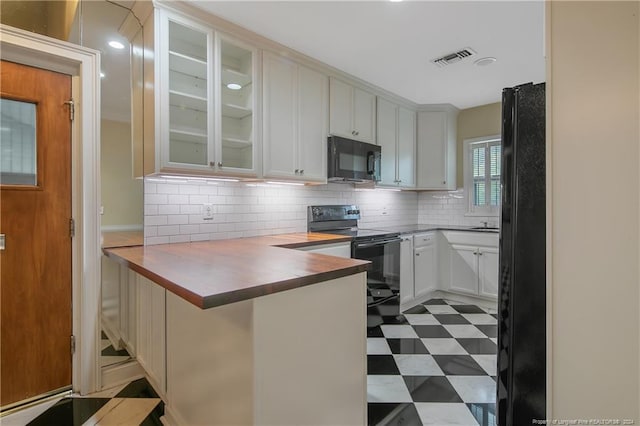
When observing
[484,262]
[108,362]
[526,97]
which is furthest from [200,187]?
[484,262]

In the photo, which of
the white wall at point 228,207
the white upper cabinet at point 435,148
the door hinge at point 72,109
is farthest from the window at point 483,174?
the door hinge at point 72,109

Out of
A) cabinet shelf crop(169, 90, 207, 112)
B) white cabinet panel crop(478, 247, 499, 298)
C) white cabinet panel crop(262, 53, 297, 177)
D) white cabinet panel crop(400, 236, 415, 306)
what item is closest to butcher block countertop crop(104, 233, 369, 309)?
white cabinet panel crop(262, 53, 297, 177)

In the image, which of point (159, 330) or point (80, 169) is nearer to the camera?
point (159, 330)

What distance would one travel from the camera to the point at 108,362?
6.70 ft

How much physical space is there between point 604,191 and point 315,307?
0.96 metres

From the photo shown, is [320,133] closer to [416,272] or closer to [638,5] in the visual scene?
[416,272]

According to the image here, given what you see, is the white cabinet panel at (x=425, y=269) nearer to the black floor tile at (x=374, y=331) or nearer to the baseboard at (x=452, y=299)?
the baseboard at (x=452, y=299)

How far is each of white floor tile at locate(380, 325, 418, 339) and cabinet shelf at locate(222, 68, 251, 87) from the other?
2410mm

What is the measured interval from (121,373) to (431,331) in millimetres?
2446

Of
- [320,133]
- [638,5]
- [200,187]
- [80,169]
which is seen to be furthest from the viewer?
[320,133]

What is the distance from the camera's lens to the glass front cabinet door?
6.52ft

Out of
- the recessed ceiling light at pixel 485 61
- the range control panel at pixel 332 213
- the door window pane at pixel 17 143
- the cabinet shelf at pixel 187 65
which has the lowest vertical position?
the range control panel at pixel 332 213

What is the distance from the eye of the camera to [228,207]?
2604mm

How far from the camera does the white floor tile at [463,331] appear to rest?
108 inches
